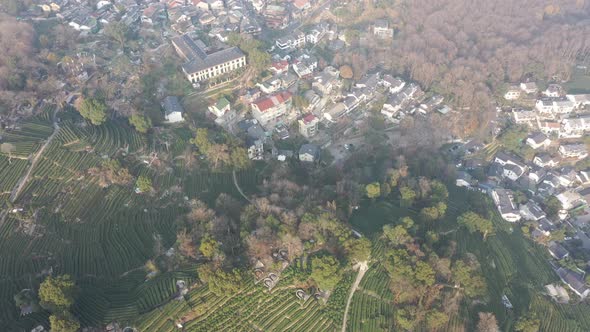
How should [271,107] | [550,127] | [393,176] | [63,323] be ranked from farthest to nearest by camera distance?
[550,127]
[271,107]
[393,176]
[63,323]

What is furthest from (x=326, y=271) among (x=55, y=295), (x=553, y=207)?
(x=553, y=207)

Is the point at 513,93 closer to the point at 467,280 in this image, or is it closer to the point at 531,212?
the point at 531,212

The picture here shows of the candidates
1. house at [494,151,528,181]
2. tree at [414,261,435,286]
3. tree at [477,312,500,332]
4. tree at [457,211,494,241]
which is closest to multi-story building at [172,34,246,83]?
tree at [457,211,494,241]

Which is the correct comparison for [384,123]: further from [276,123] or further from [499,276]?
[499,276]

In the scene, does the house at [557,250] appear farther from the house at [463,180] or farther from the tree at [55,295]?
the tree at [55,295]

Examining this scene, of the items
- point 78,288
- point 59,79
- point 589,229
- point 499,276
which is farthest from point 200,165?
point 589,229
